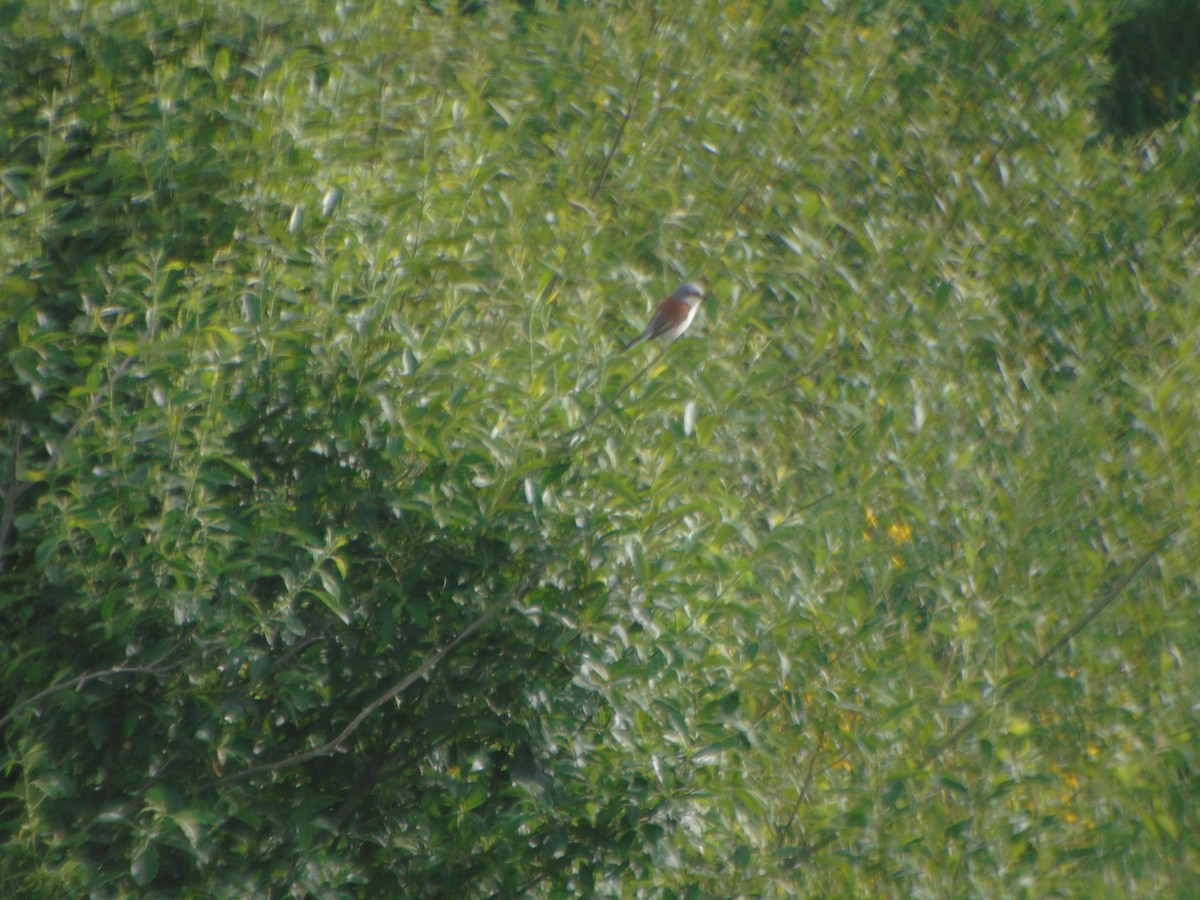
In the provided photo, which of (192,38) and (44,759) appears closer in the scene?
(44,759)

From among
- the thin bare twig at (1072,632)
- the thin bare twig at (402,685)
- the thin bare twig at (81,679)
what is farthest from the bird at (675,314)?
the thin bare twig at (81,679)

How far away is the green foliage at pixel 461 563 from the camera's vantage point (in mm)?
3301

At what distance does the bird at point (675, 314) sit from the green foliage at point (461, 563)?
0.39 ft

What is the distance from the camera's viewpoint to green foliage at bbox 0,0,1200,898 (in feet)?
10.8

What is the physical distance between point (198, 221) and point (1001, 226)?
11.8ft

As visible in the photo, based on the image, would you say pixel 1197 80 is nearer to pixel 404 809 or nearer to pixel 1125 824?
pixel 1125 824

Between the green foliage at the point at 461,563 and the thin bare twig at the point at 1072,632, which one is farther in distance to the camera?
the thin bare twig at the point at 1072,632

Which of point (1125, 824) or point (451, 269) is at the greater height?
point (451, 269)

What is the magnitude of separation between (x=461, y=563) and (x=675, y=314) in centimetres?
117

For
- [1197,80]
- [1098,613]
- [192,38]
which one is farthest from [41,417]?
[1197,80]

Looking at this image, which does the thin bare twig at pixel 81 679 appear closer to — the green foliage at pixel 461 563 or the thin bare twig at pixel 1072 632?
the green foliage at pixel 461 563

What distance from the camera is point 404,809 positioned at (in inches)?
141

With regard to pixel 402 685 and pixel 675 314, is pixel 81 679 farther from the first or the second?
pixel 675 314

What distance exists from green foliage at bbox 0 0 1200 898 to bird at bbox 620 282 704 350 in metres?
0.12
